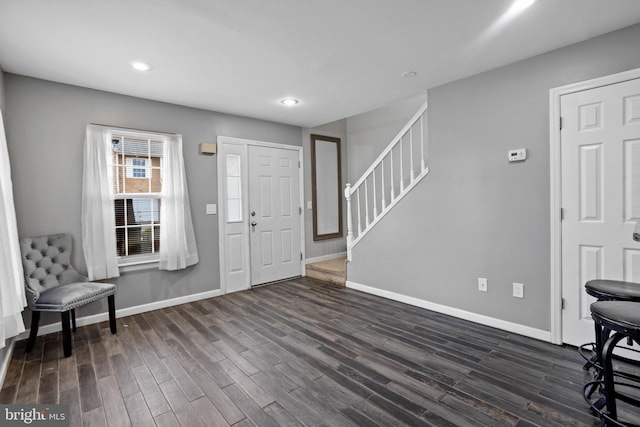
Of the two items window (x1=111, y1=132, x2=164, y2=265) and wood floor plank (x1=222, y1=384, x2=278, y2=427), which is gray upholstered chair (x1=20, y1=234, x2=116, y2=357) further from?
wood floor plank (x1=222, y1=384, x2=278, y2=427)

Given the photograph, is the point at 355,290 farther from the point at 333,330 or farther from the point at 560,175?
the point at 560,175

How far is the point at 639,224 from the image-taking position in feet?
6.17

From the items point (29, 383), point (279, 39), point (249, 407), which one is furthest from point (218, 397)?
point (279, 39)

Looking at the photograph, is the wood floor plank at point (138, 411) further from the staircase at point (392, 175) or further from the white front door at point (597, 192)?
the white front door at point (597, 192)

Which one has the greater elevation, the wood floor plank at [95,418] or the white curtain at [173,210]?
the white curtain at [173,210]

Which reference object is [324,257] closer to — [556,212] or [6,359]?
[556,212]

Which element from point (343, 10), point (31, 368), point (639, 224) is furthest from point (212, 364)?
point (639, 224)

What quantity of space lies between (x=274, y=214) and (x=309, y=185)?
0.86 metres

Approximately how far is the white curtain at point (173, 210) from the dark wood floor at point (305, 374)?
699mm

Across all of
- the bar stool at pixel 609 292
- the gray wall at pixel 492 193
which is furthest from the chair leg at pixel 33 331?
the bar stool at pixel 609 292

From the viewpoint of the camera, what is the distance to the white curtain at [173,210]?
3562mm

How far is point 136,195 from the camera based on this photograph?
3.44 metres

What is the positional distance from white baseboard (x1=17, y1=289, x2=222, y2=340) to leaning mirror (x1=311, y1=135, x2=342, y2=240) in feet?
6.87

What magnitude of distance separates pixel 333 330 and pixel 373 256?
1.36 metres
